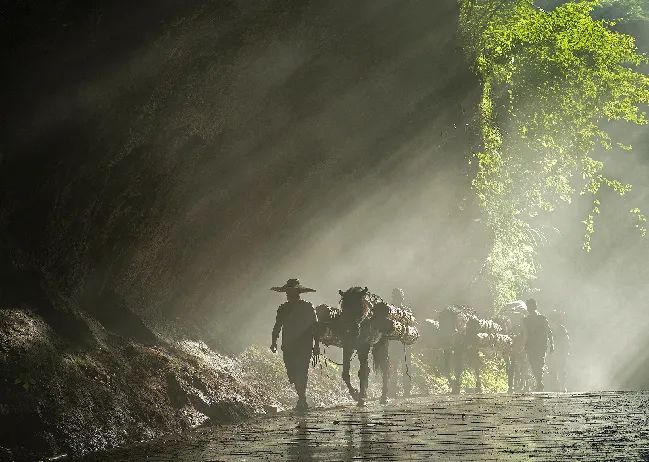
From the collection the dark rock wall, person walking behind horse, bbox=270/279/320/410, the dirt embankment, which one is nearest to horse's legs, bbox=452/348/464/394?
the dark rock wall

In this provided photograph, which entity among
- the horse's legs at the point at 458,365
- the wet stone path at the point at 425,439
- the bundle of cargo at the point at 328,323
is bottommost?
the wet stone path at the point at 425,439

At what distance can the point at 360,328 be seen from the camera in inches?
680

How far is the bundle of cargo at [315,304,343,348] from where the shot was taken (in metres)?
17.2

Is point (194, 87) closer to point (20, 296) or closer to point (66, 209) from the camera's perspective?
point (66, 209)

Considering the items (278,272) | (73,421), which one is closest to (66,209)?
(73,421)

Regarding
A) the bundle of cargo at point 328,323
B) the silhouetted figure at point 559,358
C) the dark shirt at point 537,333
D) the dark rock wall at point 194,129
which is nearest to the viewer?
the dark rock wall at point 194,129

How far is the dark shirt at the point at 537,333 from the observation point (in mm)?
24953

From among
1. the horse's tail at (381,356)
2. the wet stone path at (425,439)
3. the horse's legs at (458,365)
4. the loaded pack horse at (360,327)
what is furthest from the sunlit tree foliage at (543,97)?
the wet stone path at (425,439)

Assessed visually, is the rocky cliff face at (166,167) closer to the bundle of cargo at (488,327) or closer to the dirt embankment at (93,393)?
the dirt embankment at (93,393)

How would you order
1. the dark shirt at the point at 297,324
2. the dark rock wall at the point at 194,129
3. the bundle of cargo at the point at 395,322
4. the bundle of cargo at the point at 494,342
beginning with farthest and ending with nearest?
the bundle of cargo at the point at 494,342
the bundle of cargo at the point at 395,322
the dark shirt at the point at 297,324
the dark rock wall at the point at 194,129

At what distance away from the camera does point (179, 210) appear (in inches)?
590

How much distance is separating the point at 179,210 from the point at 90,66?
514 centimetres

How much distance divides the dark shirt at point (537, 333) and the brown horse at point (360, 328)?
25.8 ft

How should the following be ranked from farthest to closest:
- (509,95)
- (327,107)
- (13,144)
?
(509,95)
(327,107)
(13,144)
